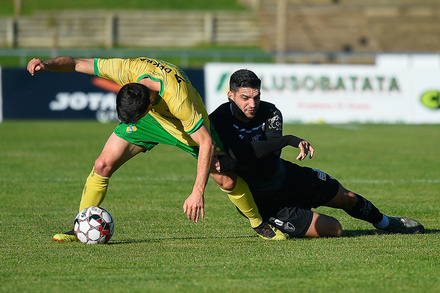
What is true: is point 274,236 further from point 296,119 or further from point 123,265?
point 296,119

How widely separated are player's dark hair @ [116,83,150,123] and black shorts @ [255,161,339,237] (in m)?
1.70

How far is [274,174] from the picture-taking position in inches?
266

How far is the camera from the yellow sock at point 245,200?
21.4 ft

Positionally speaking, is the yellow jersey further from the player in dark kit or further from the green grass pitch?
the green grass pitch

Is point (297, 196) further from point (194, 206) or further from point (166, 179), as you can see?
point (166, 179)

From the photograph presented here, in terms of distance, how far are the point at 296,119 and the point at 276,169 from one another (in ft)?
49.8

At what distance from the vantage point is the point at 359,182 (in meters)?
10.8

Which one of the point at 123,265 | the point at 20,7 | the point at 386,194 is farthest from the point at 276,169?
the point at 20,7

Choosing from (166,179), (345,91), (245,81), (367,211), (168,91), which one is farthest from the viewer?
(345,91)

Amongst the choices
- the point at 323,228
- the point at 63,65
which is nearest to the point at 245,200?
the point at 323,228

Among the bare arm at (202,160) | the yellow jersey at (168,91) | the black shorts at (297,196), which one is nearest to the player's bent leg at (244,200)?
the black shorts at (297,196)

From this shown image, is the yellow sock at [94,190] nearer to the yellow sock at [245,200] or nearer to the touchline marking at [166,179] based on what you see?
the yellow sock at [245,200]

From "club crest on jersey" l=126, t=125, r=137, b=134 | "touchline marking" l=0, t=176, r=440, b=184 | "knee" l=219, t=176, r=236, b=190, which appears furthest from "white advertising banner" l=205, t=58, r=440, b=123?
"knee" l=219, t=176, r=236, b=190

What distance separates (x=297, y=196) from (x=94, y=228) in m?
2.03
